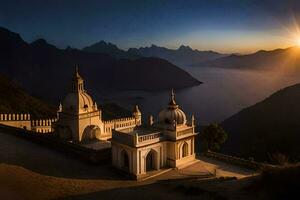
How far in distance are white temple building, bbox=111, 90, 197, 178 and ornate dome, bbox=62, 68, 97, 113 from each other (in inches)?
205

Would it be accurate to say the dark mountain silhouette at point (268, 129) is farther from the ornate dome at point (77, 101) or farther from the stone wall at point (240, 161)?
the ornate dome at point (77, 101)

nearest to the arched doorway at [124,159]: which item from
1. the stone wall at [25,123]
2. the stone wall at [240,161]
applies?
the stone wall at [240,161]

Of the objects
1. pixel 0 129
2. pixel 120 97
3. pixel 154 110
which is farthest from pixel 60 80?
pixel 0 129

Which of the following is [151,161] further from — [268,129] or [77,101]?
[268,129]

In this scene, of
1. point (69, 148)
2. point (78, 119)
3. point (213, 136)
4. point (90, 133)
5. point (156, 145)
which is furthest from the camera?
point (213, 136)

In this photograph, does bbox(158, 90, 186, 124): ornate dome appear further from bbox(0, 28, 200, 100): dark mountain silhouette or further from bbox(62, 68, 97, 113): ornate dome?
bbox(0, 28, 200, 100): dark mountain silhouette

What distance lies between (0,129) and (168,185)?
66.9 ft

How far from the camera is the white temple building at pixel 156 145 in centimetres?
2545

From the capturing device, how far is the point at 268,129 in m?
68.6

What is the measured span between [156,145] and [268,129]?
47.5m

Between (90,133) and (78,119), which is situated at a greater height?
(78,119)

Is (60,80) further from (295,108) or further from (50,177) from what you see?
(50,177)

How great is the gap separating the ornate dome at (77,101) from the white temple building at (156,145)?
17.1 ft

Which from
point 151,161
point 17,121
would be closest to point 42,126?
point 17,121
